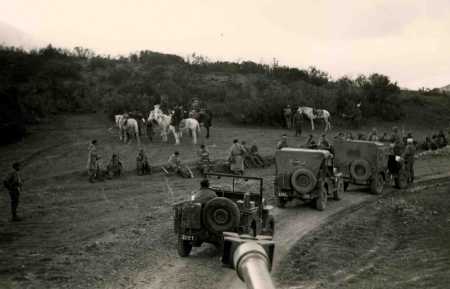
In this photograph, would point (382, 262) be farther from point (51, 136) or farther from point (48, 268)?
point (51, 136)

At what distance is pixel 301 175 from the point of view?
718 inches

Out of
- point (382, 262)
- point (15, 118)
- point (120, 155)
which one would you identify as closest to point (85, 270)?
point (382, 262)

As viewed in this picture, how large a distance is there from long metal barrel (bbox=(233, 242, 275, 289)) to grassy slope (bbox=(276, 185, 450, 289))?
9.05 metres

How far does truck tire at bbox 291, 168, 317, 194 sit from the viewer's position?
1812cm

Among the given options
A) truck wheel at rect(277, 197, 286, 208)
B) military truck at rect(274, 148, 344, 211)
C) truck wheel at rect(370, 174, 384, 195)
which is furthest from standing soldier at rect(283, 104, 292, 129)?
truck wheel at rect(277, 197, 286, 208)

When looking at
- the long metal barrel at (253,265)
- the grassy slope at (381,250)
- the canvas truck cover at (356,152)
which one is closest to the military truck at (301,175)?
the grassy slope at (381,250)

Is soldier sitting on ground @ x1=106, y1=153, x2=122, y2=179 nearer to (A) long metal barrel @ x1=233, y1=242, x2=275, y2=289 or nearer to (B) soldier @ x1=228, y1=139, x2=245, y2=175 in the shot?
(B) soldier @ x1=228, y1=139, x2=245, y2=175

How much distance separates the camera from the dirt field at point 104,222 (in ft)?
37.9

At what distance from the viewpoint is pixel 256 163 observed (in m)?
27.4

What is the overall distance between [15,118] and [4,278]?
1989cm

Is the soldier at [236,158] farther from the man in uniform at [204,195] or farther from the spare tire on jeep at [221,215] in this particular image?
the spare tire on jeep at [221,215]

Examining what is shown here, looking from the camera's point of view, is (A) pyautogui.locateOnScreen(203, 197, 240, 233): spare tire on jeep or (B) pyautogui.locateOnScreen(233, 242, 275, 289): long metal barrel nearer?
(B) pyautogui.locateOnScreen(233, 242, 275, 289): long metal barrel

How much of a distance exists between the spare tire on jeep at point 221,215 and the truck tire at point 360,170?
36.1 ft

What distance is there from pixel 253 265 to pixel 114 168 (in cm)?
2190
